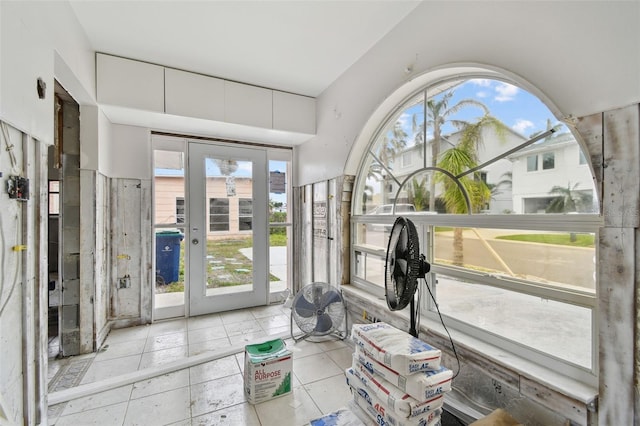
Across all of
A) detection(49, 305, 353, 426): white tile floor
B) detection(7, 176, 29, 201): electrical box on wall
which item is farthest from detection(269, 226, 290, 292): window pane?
detection(7, 176, 29, 201): electrical box on wall

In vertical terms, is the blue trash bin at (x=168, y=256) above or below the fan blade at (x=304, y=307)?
above

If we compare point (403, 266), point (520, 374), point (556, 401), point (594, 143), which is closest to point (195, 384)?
point (403, 266)

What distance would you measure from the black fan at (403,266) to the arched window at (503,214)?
45cm

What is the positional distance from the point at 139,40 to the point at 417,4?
2.28 m

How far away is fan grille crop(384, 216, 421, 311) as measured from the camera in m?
1.50

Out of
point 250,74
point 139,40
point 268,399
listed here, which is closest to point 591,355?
point 268,399

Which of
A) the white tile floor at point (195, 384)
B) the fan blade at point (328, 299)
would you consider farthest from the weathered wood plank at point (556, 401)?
the fan blade at point (328, 299)

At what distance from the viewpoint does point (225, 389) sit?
2.10 m

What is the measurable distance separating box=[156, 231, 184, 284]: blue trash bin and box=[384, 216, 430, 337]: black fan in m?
2.75

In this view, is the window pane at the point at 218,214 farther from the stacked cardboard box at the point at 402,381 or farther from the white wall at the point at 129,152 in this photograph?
the stacked cardboard box at the point at 402,381

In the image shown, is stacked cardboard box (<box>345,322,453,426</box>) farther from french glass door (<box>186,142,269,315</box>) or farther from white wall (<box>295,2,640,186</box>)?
french glass door (<box>186,142,269,315</box>)

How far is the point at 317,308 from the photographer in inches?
108

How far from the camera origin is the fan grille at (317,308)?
8.96ft

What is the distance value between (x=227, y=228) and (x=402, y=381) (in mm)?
2883
